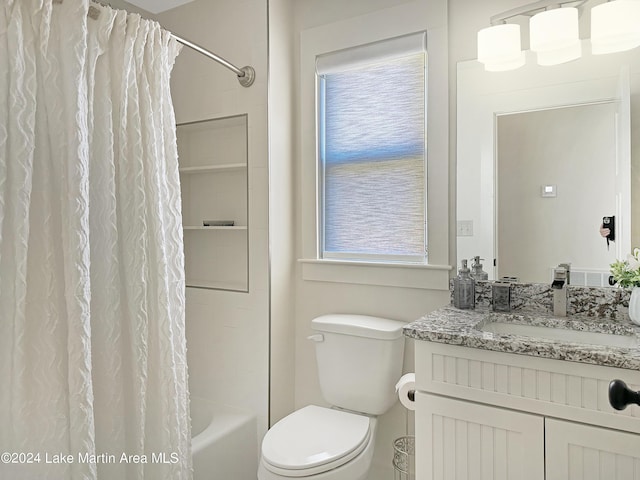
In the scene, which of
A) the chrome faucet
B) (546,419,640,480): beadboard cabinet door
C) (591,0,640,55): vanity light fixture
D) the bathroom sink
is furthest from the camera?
the chrome faucet

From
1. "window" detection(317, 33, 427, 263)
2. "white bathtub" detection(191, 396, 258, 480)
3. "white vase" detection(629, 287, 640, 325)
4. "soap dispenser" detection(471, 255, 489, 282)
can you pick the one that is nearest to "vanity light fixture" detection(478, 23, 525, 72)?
"window" detection(317, 33, 427, 263)

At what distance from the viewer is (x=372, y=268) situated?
2033 mm

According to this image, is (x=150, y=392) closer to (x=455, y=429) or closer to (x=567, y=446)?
(x=455, y=429)

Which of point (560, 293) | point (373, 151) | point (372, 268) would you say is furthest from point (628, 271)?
point (373, 151)

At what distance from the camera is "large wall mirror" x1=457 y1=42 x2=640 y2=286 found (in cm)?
151

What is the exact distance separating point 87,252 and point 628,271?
5.45 ft

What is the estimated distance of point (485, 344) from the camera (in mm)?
1248

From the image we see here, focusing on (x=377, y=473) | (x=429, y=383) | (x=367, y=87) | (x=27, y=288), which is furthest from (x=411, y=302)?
(x=27, y=288)

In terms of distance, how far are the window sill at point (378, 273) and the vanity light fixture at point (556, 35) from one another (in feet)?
2.89

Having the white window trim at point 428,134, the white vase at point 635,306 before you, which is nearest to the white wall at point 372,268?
the white window trim at point 428,134

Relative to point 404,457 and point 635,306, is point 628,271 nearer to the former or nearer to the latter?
point 635,306

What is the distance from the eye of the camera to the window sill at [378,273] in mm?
1878

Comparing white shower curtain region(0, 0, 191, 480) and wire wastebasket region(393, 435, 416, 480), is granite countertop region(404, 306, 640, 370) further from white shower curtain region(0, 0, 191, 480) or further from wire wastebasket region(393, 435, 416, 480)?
white shower curtain region(0, 0, 191, 480)

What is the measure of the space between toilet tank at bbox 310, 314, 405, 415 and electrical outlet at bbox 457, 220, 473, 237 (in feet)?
1.55
